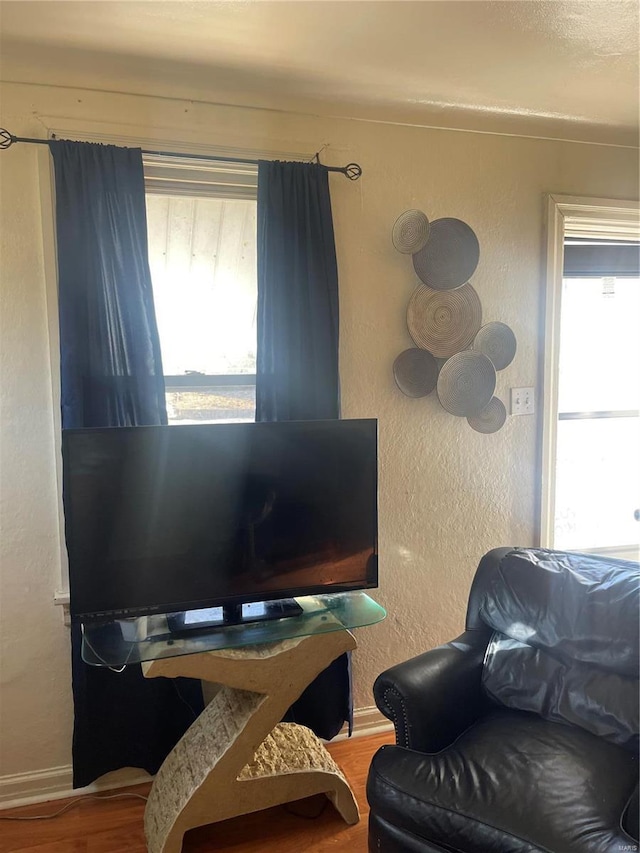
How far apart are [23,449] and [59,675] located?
2.63 ft

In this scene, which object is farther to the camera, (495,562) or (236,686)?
(495,562)

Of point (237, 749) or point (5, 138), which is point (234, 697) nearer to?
point (237, 749)

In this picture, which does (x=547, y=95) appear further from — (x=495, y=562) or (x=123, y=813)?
(x=123, y=813)

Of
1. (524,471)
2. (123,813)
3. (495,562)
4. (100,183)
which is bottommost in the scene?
(123,813)

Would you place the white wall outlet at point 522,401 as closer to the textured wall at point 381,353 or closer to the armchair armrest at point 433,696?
the textured wall at point 381,353

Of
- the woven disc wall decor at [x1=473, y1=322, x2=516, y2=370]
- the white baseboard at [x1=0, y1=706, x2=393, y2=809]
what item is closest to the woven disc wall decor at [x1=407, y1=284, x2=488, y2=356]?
the woven disc wall decor at [x1=473, y1=322, x2=516, y2=370]

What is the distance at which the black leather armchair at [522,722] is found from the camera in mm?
1417

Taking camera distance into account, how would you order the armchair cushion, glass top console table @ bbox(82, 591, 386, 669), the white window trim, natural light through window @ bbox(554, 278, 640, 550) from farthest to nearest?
natural light through window @ bbox(554, 278, 640, 550), the white window trim, glass top console table @ bbox(82, 591, 386, 669), the armchair cushion

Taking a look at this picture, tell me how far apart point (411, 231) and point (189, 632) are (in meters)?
1.61

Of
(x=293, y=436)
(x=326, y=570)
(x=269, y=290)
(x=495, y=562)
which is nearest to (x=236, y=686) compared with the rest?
(x=326, y=570)

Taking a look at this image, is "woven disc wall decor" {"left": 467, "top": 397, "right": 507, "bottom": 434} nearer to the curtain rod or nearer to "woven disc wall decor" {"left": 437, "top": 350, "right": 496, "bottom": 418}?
"woven disc wall decor" {"left": 437, "top": 350, "right": 496, "bottom": 418}

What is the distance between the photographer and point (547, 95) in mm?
2238

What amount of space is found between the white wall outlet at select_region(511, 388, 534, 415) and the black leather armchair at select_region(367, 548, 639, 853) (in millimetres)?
712

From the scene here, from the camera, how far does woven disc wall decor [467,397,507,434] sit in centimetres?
248
